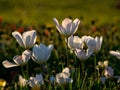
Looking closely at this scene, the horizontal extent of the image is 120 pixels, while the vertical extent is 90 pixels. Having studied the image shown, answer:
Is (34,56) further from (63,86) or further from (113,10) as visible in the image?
(113,10)

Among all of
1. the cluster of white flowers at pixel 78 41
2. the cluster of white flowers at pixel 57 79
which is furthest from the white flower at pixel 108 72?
the cluster of white flowers at pixel 57 79

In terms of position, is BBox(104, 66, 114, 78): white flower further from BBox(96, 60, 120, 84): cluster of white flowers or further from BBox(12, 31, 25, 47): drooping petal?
BBox(12, 31, 25, 47): drooping petal

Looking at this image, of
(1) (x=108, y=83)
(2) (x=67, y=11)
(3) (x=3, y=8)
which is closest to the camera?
(1) (x=108, y=83)

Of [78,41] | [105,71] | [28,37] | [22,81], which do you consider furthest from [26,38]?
[105,71]

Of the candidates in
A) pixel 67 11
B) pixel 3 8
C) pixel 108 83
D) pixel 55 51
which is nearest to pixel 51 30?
pixel 55 51

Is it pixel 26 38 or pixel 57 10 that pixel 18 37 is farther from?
pixel 57 10

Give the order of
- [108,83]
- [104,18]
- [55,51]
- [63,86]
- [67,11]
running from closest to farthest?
1. [63,86]
2. [108,83]
3. [55,51]
4. [104,18]
5. [67,11]

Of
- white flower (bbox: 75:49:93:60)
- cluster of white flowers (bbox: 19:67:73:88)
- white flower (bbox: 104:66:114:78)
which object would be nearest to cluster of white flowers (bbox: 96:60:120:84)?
white flower (bbox: 104:66:114:78)
